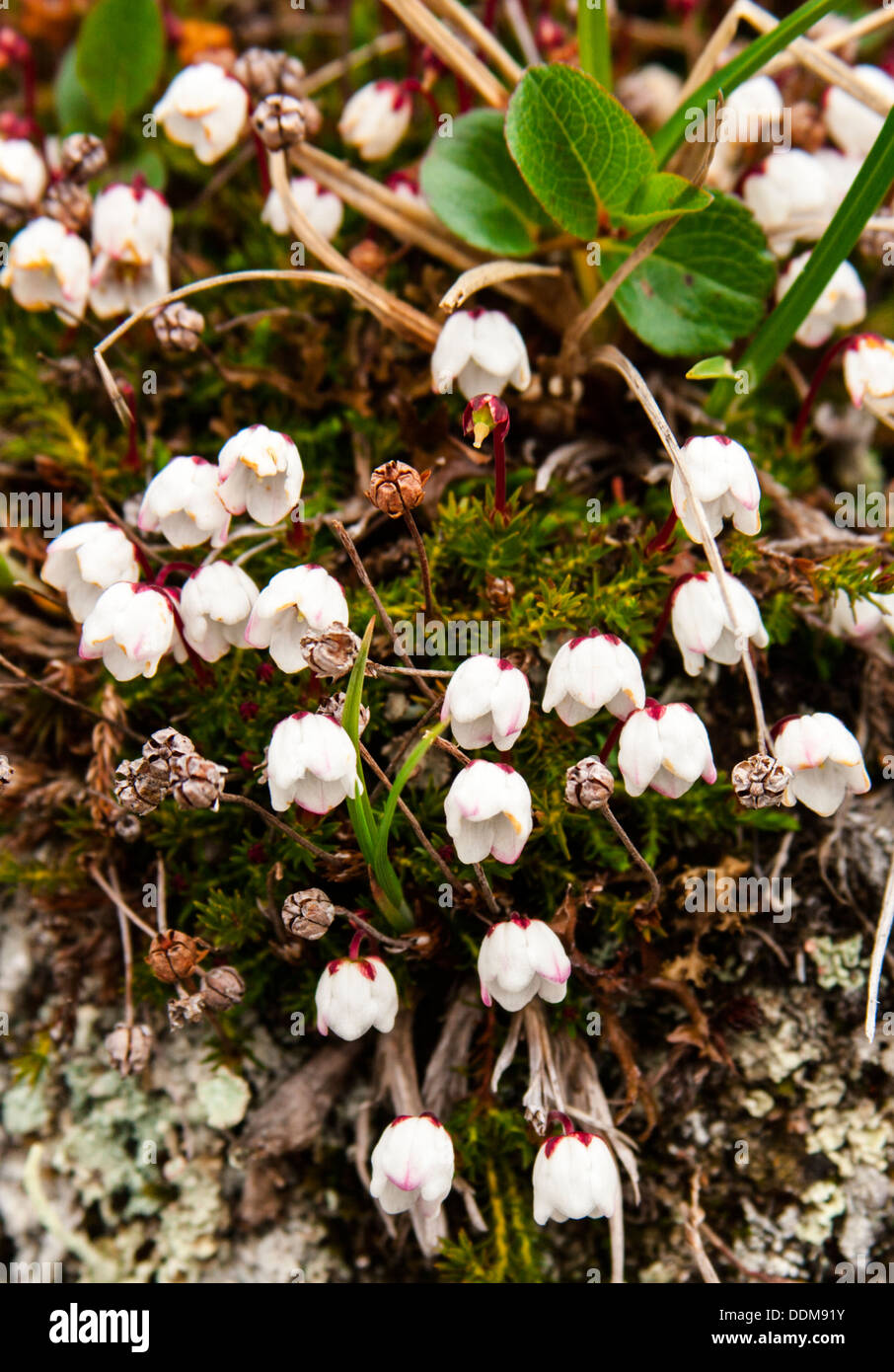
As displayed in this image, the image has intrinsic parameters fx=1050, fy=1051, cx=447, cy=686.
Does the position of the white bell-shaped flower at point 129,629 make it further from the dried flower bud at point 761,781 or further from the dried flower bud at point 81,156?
the dried flower bud at point 81,156

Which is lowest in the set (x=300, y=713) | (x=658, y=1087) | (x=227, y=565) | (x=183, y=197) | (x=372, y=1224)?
(x=372, y=1224)

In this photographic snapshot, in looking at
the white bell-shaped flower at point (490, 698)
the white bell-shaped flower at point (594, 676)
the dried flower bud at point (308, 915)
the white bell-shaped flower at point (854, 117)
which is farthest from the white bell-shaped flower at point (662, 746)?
the white bell-shaped flower at point (854, 117)

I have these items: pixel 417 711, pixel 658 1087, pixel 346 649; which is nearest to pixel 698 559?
pixel 417 711

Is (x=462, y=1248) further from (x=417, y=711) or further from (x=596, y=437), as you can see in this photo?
(x=596, y=437)

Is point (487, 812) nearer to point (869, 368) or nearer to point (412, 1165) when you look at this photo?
point (412, 1165)

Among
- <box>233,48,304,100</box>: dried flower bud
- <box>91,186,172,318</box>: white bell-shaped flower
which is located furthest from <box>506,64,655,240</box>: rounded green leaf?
<box>91,186,172,318</box>: white bell-shaped flower

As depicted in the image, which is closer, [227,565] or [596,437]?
[227,565]
